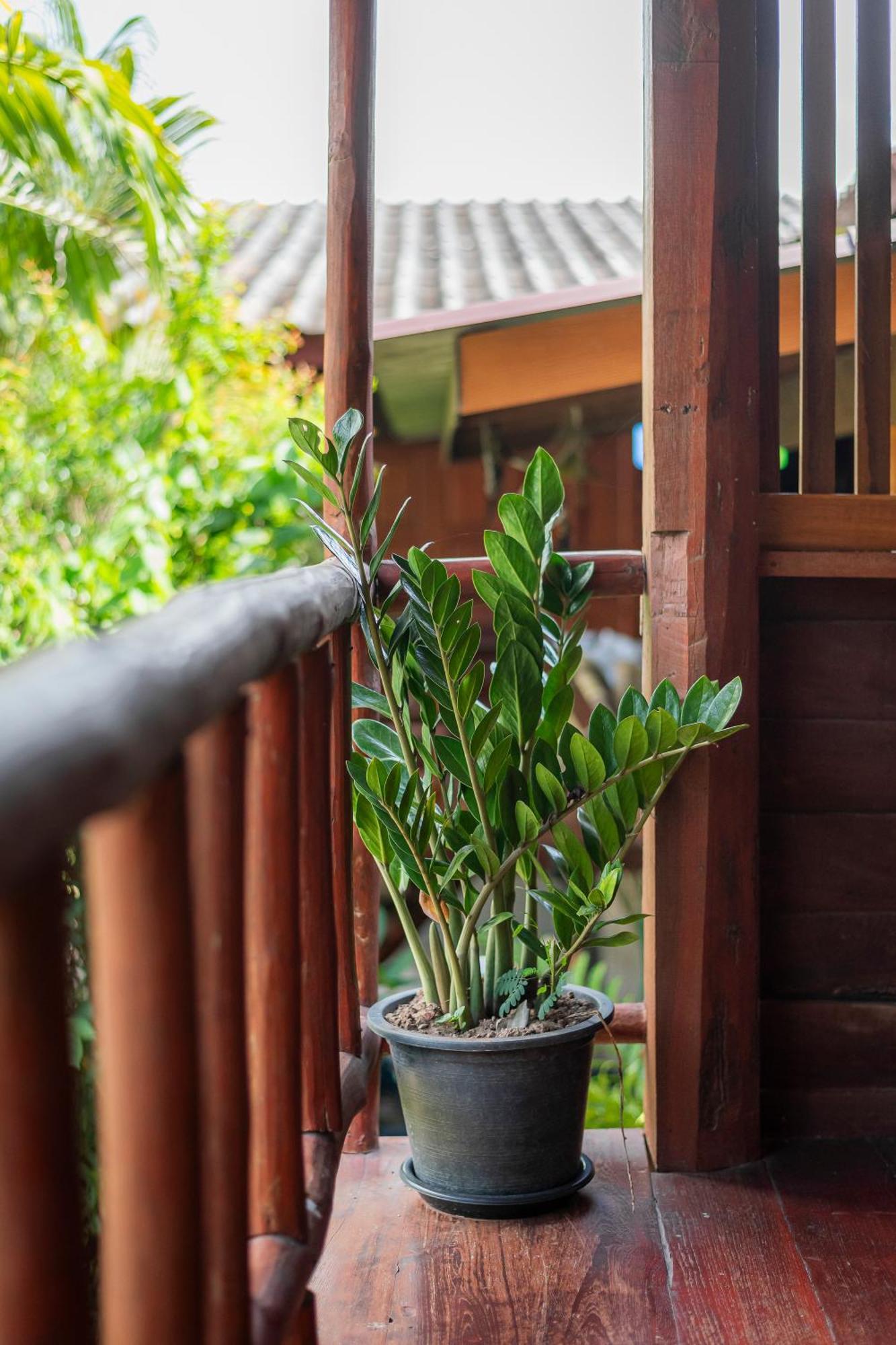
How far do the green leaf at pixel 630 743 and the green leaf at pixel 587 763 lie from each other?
2cm

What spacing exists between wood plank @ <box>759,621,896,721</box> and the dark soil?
52 cm

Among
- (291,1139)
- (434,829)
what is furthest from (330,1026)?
(434,829)

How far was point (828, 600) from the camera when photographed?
1.84 m

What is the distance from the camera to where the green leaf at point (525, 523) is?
1.61m

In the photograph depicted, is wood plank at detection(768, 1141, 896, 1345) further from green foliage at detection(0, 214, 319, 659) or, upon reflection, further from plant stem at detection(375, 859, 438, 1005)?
green foliage at detection(0, 214, 319, 659)

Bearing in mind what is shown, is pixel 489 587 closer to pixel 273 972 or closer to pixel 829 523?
pixel 829 523

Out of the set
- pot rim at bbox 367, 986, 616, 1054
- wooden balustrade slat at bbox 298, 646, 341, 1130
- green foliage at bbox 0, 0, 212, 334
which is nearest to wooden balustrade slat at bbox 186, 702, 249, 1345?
wooden balustrade slat at bbox 298, 646, 341, 1130

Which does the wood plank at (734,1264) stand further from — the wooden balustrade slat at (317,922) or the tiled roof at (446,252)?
the tiled roof at (446,252)

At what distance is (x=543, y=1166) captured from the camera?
5.23 ft

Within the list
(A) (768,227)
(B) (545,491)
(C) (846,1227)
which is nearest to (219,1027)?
(B) (545,491)

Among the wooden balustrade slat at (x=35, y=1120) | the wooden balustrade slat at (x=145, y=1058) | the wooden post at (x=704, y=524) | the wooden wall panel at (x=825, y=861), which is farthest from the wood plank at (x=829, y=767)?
the wooden balustrade slat at (x=35, y=1120)

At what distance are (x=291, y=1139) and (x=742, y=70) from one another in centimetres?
152

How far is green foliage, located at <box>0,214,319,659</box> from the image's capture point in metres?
3.79

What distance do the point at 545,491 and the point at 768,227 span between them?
534mm
